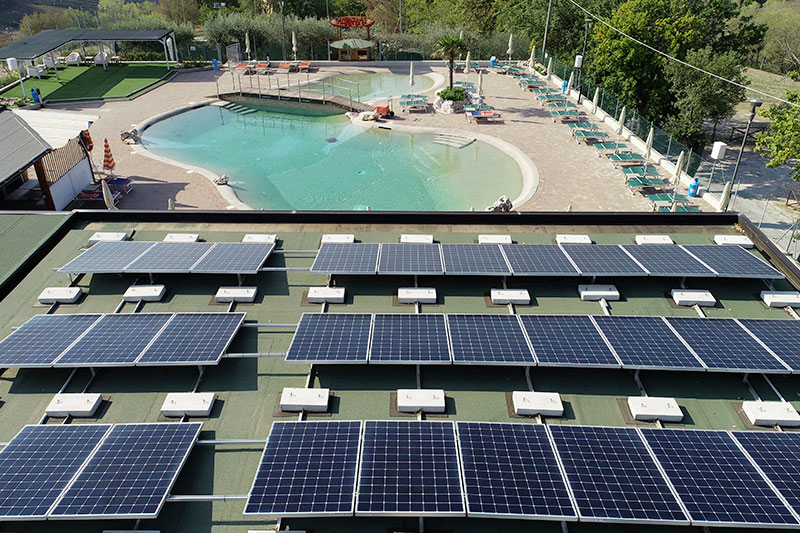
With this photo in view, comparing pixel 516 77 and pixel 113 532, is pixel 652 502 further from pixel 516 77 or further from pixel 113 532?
pixel 516 77

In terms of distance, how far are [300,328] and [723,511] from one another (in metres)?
10.8

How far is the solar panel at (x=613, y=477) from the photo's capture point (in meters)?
9.93

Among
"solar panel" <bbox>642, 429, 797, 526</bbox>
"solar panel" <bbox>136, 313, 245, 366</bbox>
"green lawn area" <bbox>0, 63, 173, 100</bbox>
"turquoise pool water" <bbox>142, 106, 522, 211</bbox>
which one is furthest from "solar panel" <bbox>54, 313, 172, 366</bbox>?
"green lawn area" <bbox>0, 63, 173, 100</bbox>

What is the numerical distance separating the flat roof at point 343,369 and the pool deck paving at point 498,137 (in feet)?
48.9

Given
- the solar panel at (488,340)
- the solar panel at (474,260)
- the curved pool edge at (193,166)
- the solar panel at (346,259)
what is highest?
the solar panel at (474,260)

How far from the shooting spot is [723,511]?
392 inches

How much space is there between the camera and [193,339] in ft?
47.2

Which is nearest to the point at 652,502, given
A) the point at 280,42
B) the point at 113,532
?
the point at 113,532

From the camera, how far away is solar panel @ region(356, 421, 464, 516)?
32.9ft

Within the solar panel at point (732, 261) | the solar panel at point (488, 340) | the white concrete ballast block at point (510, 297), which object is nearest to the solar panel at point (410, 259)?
the white concrete ballast block at point (510, 297)

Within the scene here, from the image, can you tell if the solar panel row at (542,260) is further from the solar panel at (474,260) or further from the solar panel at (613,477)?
the solar panel at (613,477)

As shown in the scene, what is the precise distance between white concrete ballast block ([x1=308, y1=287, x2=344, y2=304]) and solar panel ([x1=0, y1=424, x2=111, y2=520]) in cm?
669

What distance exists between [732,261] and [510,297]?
316 inches

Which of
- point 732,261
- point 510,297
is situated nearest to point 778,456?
point 510,297
